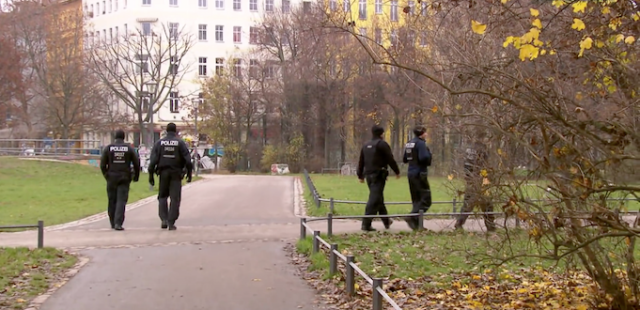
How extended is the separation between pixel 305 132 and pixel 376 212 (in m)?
41.4

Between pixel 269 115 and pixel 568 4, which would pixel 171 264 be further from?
pixel 269 115

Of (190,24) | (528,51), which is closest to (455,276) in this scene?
(528,51)

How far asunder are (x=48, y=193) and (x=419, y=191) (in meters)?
17.2

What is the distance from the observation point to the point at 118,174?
514 inches

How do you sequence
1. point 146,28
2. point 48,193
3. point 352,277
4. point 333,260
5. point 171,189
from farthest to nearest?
point 146,28, point 48,193, point 171,189, point 333,260, point 352,277

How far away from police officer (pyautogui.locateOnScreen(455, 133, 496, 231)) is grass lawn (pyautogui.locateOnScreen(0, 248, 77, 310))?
4.46 m

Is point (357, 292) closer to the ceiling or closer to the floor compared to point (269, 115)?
closer to the floor

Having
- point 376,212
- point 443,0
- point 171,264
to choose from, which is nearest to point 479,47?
point 443,0

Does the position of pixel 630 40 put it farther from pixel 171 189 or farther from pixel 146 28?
pixel 146 28

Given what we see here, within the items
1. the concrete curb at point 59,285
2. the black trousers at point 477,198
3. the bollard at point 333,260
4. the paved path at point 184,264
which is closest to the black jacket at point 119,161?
the paved path at point 184,264

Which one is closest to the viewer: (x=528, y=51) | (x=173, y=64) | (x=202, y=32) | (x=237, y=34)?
(x=528, y=51)

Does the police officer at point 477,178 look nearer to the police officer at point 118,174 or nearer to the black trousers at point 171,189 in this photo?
the black trousers at point 171,189

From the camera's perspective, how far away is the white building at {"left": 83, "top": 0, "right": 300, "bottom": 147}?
237 feet

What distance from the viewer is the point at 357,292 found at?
7.71 m
